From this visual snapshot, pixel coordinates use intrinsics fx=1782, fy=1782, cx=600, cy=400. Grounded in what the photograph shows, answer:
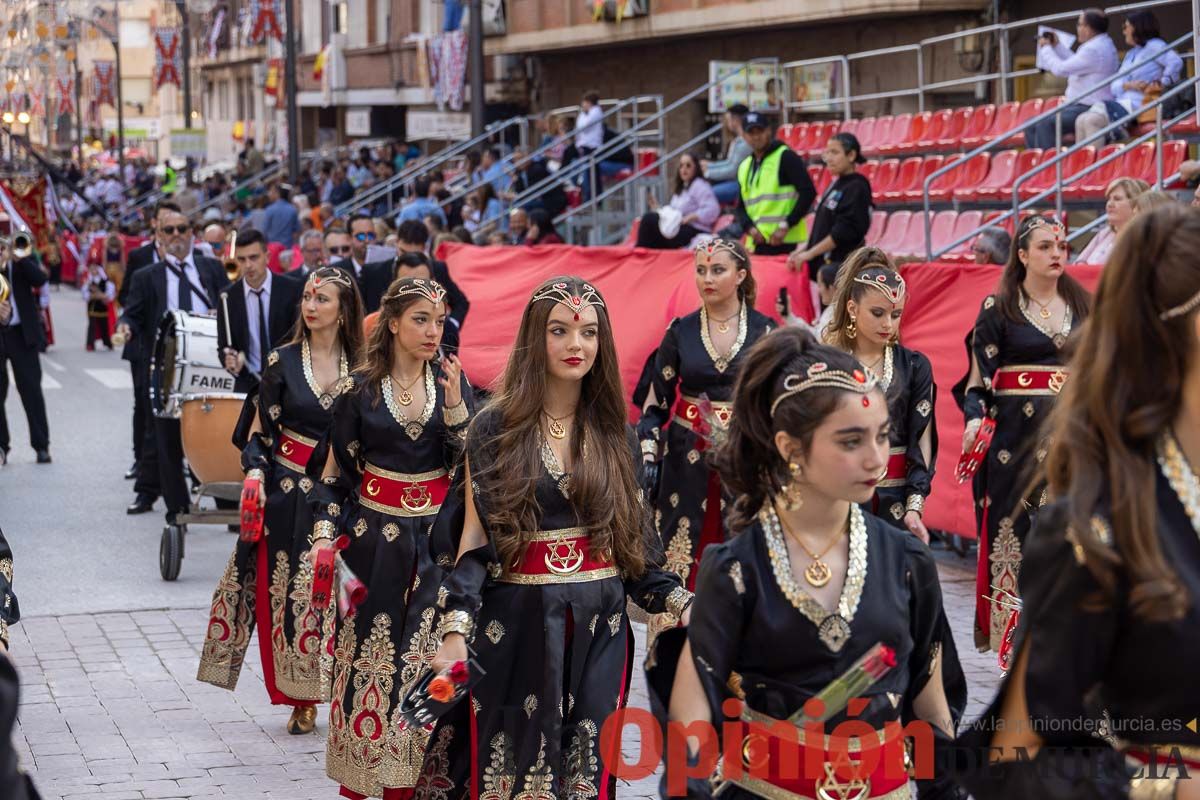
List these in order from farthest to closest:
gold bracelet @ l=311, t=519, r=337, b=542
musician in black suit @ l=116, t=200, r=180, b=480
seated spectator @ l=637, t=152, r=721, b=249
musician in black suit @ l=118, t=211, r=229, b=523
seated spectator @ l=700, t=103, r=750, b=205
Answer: seated spectator @ l=700, t=103, r=750, b=205, seated spectator @ l=637, t=152, r=721, b=249, musician in black suit @ l=116, t=200, r=180, b=480, musician in black suit @ l=118, t=211, r=229, b=523, gold bracelet @ l=311, t=519, r=337, b=542

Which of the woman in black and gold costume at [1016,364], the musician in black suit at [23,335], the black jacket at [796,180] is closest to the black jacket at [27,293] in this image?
the musician in black suit at [23,335]

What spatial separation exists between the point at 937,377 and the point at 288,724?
4758 millimetres

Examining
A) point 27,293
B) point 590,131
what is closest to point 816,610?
point 27,293

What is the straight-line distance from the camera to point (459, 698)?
4.75 metres

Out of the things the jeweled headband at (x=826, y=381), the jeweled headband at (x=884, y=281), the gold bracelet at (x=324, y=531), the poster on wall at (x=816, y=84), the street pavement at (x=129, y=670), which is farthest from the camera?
the poster on wall at (x=816, y=84)

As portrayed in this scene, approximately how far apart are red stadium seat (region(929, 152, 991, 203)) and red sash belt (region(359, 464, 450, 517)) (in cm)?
1057

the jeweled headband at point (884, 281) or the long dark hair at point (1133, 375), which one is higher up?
the long dark hair at point (1133, 375)

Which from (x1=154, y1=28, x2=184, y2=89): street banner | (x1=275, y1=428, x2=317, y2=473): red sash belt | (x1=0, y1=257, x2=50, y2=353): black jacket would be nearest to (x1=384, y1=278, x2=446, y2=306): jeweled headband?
(x1=275, y1=428, x2=317, y2=473): red sash belt

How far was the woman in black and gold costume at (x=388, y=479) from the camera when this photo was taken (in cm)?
643

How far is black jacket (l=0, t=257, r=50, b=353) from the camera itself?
14797 millimetres

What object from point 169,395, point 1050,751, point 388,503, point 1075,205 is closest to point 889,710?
point 1050,751

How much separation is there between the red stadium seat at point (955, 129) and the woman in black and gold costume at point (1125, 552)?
1533cm

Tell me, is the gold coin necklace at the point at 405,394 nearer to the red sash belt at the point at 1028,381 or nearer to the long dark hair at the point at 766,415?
the red sash belt at the point at 1028,381

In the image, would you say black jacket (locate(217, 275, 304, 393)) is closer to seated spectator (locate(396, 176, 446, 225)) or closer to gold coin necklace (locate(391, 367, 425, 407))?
gold coin necklace (locate(391, 367, 425, 407))
